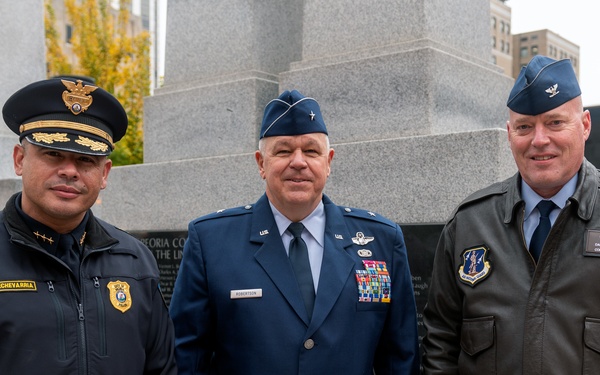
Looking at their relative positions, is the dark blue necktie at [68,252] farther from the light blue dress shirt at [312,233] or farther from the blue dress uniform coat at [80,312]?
the light blue dress shirt at [312,233]

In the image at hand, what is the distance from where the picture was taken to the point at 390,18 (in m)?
4.84

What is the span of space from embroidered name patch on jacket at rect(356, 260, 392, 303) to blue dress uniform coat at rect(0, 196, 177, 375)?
82 cm

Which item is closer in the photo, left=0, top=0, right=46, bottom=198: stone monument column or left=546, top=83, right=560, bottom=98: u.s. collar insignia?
left=546, top=83, right=560, bottom=98: u.s. collar insignia

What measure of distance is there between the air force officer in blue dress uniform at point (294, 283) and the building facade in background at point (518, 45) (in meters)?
81.5

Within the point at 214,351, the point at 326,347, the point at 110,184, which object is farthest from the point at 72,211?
the point at 110,184

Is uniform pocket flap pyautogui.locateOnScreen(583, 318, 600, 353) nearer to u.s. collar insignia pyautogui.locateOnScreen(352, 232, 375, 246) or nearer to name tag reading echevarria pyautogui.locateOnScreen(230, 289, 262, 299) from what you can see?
u.s. collar insignia pyautogui.locateOnScreen(352, 232, 375, 246)

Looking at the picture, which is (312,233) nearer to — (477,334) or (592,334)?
(477,334)

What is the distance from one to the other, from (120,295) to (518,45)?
309 feet

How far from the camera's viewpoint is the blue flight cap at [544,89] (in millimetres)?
2592

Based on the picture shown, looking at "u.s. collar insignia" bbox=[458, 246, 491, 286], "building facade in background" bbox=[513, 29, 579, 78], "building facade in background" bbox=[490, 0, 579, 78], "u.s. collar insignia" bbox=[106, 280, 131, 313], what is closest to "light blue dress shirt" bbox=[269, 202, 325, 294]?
"u.s. collar insignia" bbox=[458, 246, 491, 286]

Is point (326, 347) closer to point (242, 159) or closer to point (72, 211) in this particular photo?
point (72, 211)

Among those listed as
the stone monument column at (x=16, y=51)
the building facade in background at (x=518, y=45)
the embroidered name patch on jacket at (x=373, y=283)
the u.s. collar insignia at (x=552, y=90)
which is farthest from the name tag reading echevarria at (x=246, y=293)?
the building facade in background at (x=518, y=45)

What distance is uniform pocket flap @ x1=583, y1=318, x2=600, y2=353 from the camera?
2404mm

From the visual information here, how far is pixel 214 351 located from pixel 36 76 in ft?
19.3
